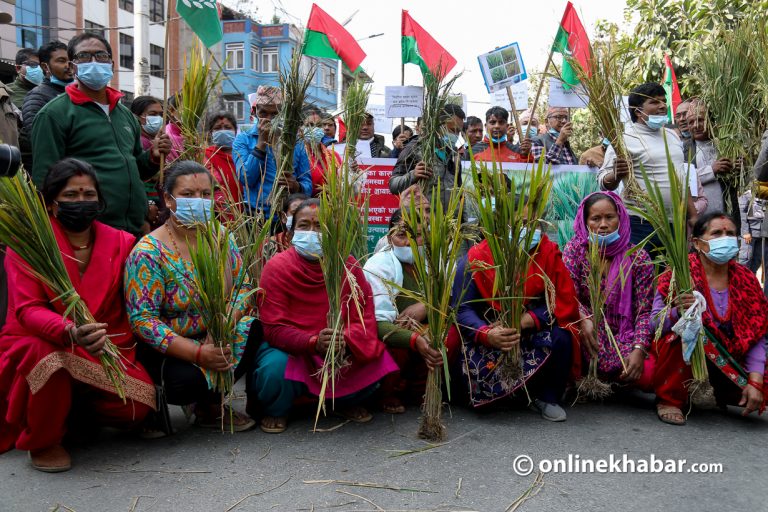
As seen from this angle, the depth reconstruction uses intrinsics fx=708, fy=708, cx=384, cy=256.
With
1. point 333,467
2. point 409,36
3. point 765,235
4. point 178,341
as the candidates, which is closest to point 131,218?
point 178,341

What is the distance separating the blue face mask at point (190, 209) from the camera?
3.34 meters

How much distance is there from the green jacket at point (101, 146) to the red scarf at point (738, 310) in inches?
116

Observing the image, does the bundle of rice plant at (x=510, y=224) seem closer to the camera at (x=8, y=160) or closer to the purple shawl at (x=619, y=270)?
the purple shawl at (x=619, y=270)

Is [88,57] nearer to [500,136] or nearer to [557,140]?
[500,136]

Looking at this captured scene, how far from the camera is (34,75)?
540 cm

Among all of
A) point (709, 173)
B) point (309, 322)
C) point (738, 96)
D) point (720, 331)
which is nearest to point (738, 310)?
point (720, 331)

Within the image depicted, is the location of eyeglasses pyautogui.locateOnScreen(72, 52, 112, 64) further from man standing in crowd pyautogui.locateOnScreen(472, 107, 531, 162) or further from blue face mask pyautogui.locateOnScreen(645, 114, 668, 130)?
blue face mask pyautogui.locateOnScreen(645, 114, 668, 130)

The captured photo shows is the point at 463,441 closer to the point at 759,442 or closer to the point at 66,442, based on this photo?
the point at 759,442

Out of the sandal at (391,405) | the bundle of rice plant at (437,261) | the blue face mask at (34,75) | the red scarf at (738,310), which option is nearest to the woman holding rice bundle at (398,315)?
the sandal at (391,405)

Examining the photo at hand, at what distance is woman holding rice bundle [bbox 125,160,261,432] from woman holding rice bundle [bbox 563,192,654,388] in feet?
5.92

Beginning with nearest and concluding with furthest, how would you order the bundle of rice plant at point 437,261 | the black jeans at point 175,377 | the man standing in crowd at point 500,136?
the bundle of rice plant at point 437,261
the black jeans at point 175,377
the man standing in crowd at point 500,136

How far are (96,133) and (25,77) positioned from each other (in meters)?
1.97

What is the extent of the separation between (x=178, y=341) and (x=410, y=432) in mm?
1170

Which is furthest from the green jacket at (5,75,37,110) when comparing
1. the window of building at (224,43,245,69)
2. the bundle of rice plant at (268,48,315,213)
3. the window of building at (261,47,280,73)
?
the window of building at (261,47,280,73)
